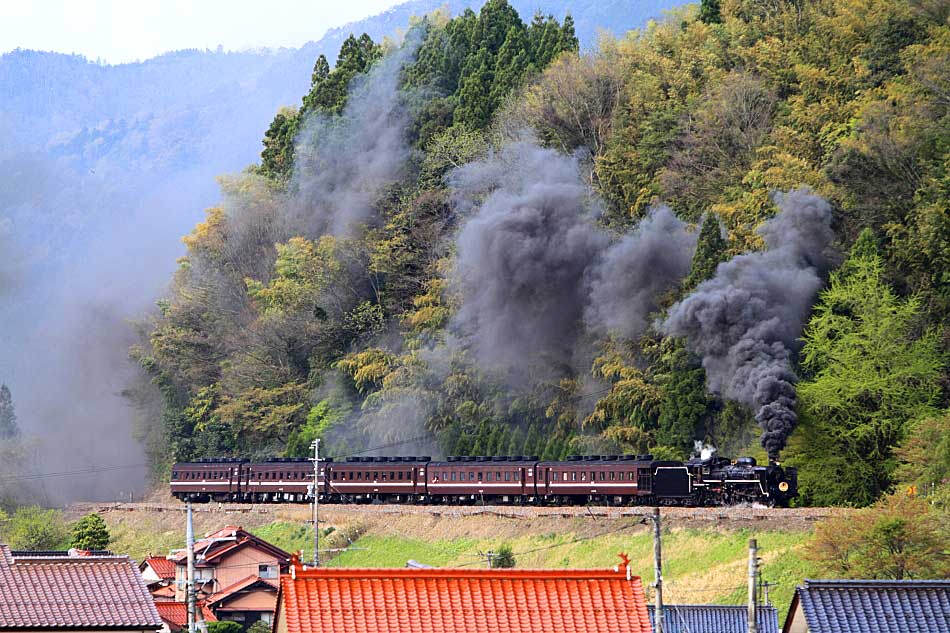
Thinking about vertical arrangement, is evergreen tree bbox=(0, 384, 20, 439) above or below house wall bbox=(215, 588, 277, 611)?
below

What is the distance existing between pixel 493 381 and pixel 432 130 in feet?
59.9

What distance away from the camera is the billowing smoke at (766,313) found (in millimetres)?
54719

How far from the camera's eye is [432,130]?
87.2 metres

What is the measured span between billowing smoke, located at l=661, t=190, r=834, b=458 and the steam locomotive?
2.38 metres

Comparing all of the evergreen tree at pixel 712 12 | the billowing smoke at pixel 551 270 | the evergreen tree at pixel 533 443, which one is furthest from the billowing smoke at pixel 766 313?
the evergreen tree at pixel 712 12

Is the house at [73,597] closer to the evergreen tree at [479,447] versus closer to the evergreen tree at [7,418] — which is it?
the evergreen tree at [479,447]

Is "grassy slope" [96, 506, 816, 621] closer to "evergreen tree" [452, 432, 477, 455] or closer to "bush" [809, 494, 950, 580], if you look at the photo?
"bush" [809, 494, 950, 580]

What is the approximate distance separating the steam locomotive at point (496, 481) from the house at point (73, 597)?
27503 mm

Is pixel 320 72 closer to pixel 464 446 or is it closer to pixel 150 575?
pixel 464 446

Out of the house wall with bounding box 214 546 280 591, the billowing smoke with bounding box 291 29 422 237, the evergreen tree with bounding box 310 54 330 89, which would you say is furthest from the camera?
the evergreen tree with bounding box 310 54 330 89

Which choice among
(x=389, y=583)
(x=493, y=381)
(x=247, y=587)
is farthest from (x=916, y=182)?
(x=389, y=583)

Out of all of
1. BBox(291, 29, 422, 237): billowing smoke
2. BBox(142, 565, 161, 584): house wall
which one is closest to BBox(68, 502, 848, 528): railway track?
BBox(142, 565, 161, 584): house wall

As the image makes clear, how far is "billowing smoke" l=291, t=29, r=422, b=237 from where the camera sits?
8744 centimetres

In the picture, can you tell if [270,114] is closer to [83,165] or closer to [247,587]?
[83,165]
